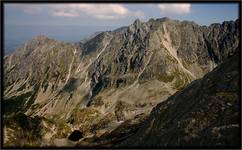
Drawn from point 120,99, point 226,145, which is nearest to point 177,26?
point 120,99

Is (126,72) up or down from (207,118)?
up

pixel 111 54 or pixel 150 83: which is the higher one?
pixel 111 54

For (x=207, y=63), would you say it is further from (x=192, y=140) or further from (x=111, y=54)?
(x=192, y=140)

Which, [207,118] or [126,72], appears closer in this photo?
[207,118]

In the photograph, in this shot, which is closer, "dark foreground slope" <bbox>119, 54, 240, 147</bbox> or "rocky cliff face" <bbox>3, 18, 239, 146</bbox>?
"dark foreground slope" <bbox>119, 54, 240, 147</bbox>
